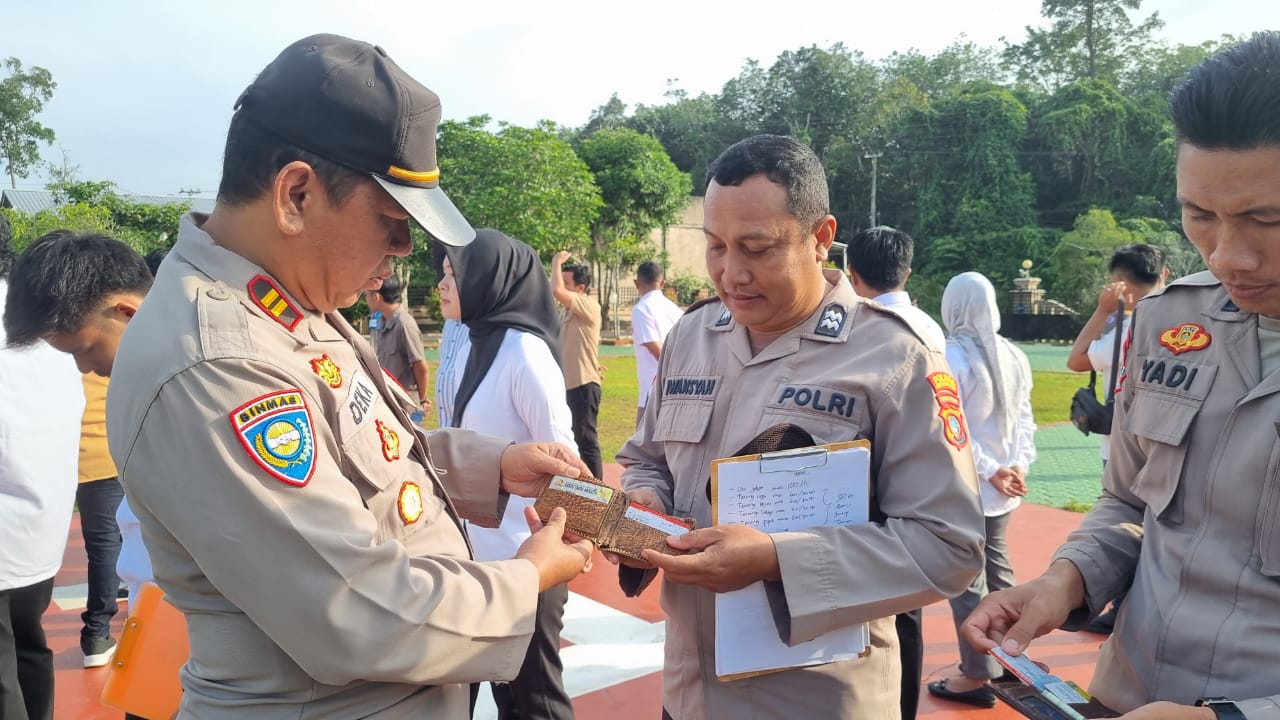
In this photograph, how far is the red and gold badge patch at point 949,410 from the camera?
1861 millimetres

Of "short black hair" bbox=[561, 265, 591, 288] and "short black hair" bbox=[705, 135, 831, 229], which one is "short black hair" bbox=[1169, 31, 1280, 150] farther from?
"short black hair" bbox=[561, 265, 591, 288]

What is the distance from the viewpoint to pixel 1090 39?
56.6 meters

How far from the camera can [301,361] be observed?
1.48 meters

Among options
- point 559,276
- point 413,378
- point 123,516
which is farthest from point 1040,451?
point 123,516

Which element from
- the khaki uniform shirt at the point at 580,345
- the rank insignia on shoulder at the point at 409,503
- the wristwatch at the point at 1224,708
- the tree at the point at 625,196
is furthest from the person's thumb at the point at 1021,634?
the tree at the point at 625,196

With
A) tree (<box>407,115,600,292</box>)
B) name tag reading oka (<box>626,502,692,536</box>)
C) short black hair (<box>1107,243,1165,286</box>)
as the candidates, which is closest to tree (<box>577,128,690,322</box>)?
tree (<box>407,115,600,292</box>)

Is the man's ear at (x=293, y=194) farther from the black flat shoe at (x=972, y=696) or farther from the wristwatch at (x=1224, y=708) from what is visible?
the black flat shoe at (x=972, y=696)

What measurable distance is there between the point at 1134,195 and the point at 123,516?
5134 centimetres

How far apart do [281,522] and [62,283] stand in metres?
1.79

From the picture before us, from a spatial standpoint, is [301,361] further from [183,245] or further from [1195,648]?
[1195,648]

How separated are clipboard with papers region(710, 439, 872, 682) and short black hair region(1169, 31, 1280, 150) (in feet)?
2.80

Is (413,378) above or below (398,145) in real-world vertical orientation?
below

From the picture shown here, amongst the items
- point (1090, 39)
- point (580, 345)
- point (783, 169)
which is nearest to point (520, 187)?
point (580, 345)

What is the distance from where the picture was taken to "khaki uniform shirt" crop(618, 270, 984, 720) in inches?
70.0
